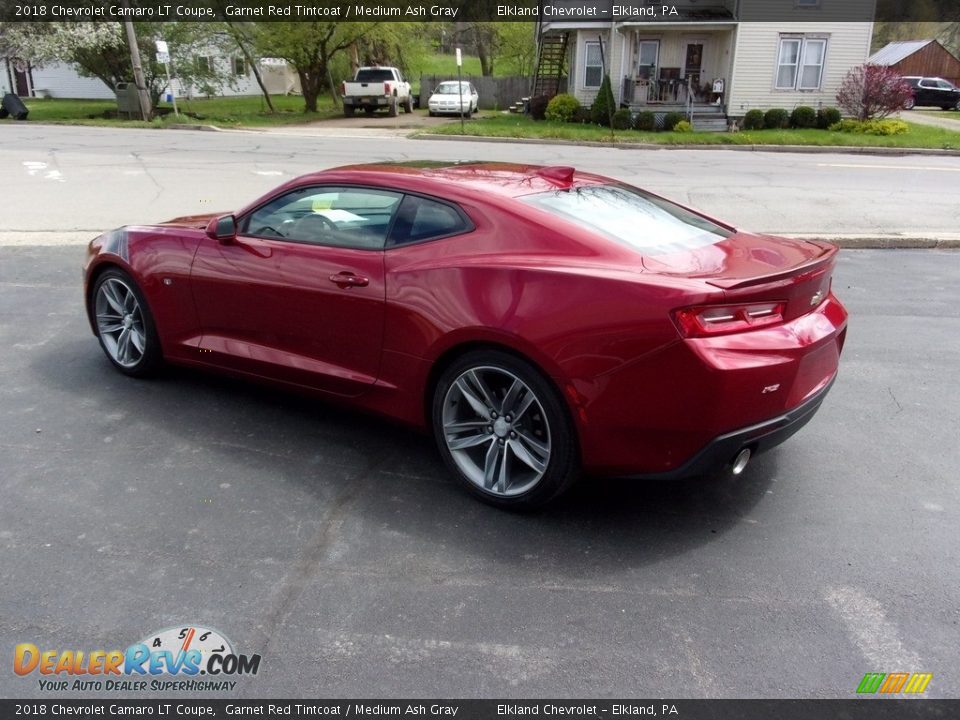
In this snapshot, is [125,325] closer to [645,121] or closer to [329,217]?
[329,217]

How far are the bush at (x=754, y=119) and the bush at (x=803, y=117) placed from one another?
1.06 meters

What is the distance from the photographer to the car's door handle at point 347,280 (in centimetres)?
387

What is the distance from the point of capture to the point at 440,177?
4031 millimetres

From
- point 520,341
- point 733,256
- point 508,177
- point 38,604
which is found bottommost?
point 38,604

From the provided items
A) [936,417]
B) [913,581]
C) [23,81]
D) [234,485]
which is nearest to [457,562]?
[234,485]

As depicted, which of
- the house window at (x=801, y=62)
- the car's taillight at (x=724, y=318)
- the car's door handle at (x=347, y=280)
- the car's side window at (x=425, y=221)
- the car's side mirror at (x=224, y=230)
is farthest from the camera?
the house window at (x=801, y=62)

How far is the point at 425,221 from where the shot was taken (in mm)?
3832

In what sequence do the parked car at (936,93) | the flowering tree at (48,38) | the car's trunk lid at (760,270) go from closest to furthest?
the car's trunk lid at (760,270) → the flowering tree at (48,38) → the parked car at (936,93)

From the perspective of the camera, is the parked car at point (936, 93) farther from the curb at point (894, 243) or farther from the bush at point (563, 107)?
the curb at point (894, 243)

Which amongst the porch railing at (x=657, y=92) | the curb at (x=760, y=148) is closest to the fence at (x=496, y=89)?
the porch railing at (x=657, y=92)

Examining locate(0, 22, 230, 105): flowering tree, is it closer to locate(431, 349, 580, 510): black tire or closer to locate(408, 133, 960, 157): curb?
locate(408, 133, 960, 157): curb
